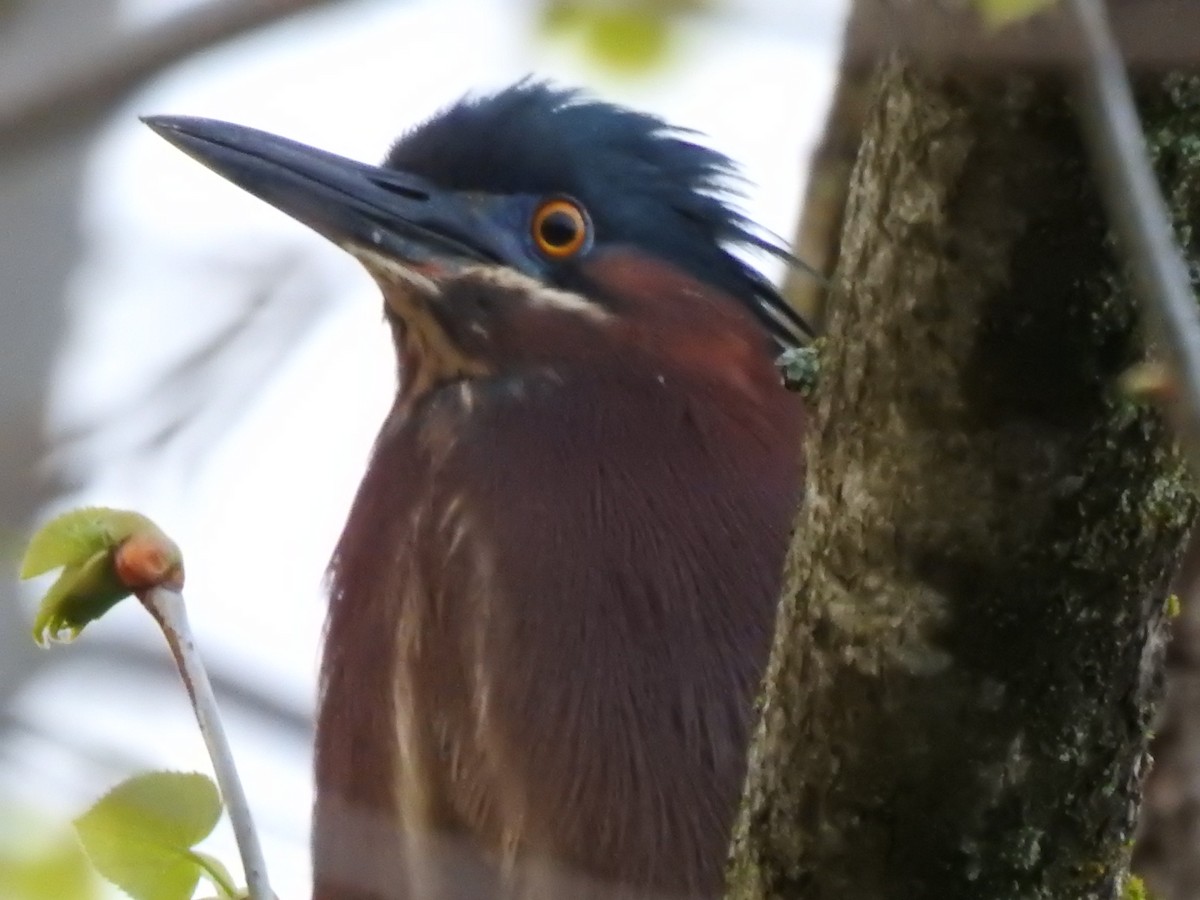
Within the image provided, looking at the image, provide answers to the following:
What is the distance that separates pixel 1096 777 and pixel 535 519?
4.25 ft

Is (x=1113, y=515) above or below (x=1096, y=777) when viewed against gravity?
above

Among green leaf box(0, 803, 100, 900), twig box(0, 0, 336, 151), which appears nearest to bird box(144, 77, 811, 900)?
green leaf box(0, 803, 100, 900)

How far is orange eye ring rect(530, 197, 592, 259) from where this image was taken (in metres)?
3.16

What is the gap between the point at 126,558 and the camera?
181 centimetres

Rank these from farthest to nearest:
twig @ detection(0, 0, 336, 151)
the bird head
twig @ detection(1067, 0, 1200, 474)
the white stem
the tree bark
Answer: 1. the bird head
2. the white stem
3. the tree bark
4. twig @ detection(0, 0, 336, 151)
5. twig @ detection(1067, 0, 1200, 474)

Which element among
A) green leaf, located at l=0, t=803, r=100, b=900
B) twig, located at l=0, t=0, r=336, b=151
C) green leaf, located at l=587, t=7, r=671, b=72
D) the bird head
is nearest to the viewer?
twig, located at l=0, t=0, r=336, b=151

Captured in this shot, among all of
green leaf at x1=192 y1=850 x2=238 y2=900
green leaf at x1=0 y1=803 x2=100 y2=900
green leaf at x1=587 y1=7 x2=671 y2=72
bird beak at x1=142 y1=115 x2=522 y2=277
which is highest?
green leaf at x1=587 y1=7 x2=671 y2=72

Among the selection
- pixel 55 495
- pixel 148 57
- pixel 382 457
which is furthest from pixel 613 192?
pixel 148 57

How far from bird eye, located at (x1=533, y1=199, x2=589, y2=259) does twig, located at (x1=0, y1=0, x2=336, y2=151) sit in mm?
1924

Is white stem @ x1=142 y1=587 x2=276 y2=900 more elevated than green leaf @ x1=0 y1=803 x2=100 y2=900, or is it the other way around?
white stem @ x1=142 y1=587 x2=276 y2=900

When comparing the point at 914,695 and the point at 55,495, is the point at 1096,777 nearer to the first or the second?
the point at 914,695

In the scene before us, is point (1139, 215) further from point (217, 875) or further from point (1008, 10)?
point (217, 875)

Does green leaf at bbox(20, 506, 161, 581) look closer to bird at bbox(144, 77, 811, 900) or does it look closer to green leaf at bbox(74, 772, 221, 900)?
green leaf at bbox(74, 772, 221, 900)

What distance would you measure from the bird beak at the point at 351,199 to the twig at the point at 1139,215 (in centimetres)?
210
